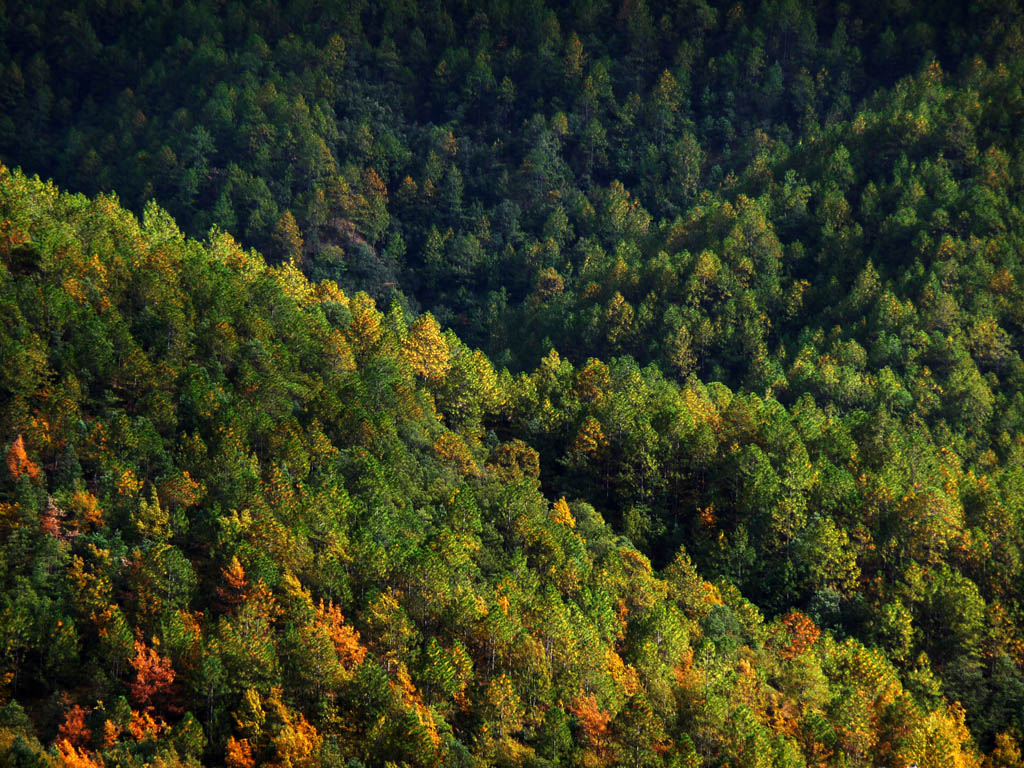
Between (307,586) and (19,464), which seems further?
(307,586)

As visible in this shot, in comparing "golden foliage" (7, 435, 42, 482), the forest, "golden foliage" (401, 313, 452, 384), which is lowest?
"golden foliage" (7, 435, 42, 482)

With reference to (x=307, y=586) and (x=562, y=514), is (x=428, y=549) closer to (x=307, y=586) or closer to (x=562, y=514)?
(x=307, y=586)

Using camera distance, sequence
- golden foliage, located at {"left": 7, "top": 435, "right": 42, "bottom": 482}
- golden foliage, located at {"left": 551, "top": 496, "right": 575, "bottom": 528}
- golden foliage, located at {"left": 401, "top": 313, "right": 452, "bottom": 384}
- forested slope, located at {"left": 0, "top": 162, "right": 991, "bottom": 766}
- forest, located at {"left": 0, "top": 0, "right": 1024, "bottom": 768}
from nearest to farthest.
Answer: forested slope, located at {"left": 0, "top": 162, "right": 991, "bottom": 766}, forest, located at {"left": 0, "top": 0, "right": 1024, "bottom": 768}, golden foliage, located at {"left": 7, "top": 435, "right": 42, "bottom": 482}, golden foliage, located at {"left": 551, "top": 496, "right": 575, "bottom": 528}, golden foliage, located at {"left": 401, "top": 313, "right": 452, "bottom": 384}

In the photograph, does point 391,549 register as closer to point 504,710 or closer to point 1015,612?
point 504,710

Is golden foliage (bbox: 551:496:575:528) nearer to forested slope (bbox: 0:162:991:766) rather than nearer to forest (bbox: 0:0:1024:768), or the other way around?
forest (bbox: 0:0:1024:768)

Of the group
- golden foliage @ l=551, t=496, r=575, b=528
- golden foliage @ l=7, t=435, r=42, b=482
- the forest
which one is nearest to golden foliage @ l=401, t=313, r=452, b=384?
the forest

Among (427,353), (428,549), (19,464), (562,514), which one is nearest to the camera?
(19,464)

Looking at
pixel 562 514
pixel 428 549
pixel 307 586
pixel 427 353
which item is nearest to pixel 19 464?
pixel 307 586

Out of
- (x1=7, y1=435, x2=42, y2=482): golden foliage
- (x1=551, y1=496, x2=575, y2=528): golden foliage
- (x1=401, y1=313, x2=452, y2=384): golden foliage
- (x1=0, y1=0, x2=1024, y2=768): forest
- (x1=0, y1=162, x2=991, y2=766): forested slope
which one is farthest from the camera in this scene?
(x1=401, y1=313, x2=452, y2=384): golden foliage

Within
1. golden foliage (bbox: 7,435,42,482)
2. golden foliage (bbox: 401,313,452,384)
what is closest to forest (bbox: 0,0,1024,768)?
golden foliage (bbox: 7,435,42,482)

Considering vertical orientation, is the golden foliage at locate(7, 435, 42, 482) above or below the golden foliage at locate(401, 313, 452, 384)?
below

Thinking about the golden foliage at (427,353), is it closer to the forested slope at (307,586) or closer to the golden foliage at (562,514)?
→ the forested slope at (307,586)

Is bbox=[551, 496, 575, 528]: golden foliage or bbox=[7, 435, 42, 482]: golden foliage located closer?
bbox=[7, 435, 42, 482]: golden foliage
